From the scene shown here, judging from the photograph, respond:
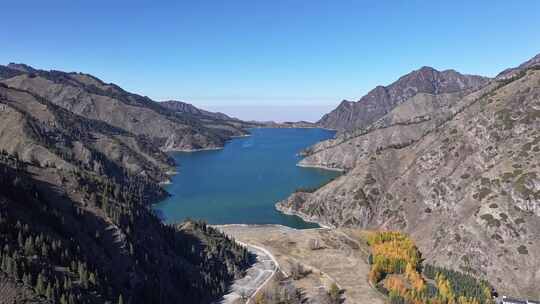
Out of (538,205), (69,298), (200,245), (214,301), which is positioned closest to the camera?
(69,298)

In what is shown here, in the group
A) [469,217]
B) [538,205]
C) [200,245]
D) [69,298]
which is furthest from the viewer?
[469,217]

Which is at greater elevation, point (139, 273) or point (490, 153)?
point (490, 153)

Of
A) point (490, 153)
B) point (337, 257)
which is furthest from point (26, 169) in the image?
point (490, 153)

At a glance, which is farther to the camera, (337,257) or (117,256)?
(337,257)

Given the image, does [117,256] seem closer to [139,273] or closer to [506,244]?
[139,273]

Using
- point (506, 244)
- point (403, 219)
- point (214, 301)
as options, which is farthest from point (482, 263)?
point (214, 301)

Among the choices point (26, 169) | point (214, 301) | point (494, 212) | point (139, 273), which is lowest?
point (214, 301)

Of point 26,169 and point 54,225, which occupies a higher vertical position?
point 26,169

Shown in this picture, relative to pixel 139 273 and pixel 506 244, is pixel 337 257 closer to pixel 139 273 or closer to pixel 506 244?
pixel 506 244

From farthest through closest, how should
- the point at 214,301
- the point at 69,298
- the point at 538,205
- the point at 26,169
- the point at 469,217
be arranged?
1. the point at 469,217
2. the point at 538,205
3. the point at 26,169
4. the point at 214,301
5. the point at 69,298
